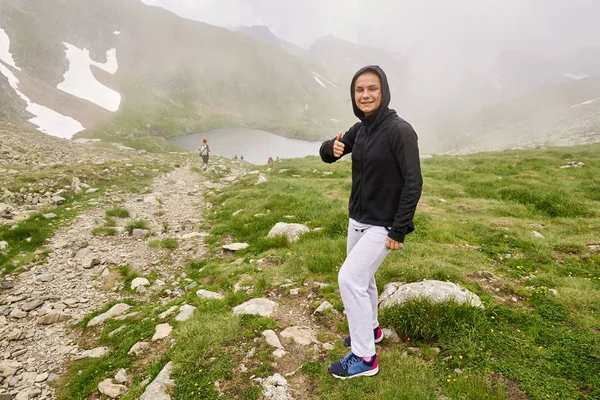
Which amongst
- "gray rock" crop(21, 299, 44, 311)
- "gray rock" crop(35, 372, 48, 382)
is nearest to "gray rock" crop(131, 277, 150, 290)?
"gray rock" crop(21, 299, 44, 311)

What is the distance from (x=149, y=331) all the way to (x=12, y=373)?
7.96 feet

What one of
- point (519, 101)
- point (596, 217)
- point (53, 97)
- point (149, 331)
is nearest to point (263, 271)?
point (149, 331)

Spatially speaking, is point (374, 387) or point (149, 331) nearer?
point (374, 387)

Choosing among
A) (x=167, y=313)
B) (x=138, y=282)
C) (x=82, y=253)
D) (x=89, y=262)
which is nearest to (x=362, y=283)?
(x=167, y=313)

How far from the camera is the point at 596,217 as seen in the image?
38.6 ft

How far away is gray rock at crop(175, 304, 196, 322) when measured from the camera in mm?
6471

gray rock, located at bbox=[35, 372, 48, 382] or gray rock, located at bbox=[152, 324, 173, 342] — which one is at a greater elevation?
gray rock, located at bbox=[152, 324, 173, 342]

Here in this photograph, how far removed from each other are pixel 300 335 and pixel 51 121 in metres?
103

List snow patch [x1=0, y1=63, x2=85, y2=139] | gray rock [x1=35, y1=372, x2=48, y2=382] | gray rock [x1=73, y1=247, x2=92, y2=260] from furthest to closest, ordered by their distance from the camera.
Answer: snow patch [x1=0, y1=63, x2=85, y2=139]
gray rock [x1=73, y1=247, x2=92, y2=260]
gray rock [x1=35, y1=372, x2=48, y2=382]

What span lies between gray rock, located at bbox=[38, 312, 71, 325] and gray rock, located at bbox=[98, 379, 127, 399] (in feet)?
11.3

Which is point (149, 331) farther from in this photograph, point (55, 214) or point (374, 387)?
point (55, 214)

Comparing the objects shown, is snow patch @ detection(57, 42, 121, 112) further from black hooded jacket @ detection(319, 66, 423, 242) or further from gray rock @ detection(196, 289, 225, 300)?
black hooded jacket @ detection(319, 66, 423, 242)

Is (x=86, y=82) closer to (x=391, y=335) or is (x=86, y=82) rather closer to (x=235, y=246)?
(x=235, y=246)

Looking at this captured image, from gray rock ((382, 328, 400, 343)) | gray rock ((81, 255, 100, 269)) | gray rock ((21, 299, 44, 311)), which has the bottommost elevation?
gray rock ((21, 299, 44, 311))
